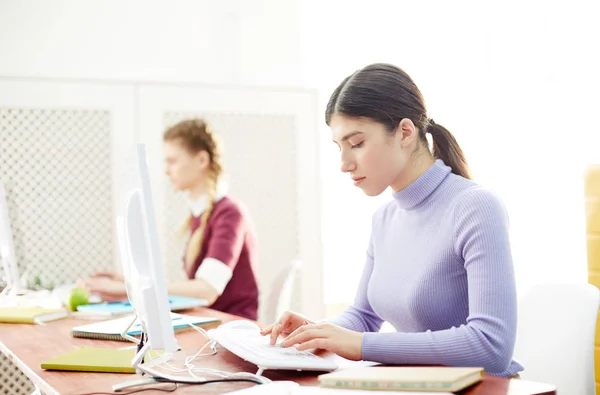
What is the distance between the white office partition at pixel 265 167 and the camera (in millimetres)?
3213

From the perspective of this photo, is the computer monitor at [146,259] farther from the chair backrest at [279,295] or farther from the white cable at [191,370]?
the chair backrest at [279,295]

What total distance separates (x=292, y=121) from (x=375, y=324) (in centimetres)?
178

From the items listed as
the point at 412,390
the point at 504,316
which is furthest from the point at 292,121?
the point at 412,390

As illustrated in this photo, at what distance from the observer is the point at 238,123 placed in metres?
3.38

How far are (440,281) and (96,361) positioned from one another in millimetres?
716

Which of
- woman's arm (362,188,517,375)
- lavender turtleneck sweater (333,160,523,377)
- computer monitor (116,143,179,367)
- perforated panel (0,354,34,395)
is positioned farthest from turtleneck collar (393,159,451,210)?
perforated panel (0,354,34,395)

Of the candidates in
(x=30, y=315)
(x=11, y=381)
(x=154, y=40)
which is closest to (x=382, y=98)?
(x=30, y=315)

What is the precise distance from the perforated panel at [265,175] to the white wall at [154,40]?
591mm

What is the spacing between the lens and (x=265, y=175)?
3395 mm

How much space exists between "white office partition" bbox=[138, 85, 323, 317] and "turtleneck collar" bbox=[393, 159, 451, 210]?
1689 mm

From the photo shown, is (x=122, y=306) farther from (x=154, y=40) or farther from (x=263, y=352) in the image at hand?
(x=154, y=40)

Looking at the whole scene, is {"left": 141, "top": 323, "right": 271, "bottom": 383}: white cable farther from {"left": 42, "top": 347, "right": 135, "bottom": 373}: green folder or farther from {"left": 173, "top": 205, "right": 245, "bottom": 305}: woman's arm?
{"left": 173, "top": 205, "right": 245, "bottom": 305}: woman's arm

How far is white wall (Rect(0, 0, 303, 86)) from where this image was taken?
3525 millimetres

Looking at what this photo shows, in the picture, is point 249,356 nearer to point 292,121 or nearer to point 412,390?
point 412,390
